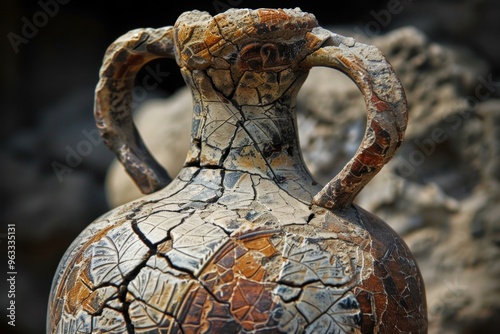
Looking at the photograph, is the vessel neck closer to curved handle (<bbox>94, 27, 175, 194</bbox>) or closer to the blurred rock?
curved handle (<bbox>94, 27, 175, 194</bbox>)

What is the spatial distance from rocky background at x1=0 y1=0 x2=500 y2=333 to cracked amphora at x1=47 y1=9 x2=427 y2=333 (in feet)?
4.00

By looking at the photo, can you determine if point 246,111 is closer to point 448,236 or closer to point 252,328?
point 252,328

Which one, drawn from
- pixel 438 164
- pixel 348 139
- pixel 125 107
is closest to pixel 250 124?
pixel 125 107

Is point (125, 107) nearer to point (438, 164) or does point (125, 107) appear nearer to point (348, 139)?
point (348, 139)

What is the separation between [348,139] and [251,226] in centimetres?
144

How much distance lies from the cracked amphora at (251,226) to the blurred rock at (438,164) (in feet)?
3.88

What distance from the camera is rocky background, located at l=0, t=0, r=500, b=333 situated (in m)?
2.78

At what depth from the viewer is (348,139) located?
2818 mm

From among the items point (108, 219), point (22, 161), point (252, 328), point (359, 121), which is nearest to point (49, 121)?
point (22, 161)

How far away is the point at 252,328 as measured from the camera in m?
1.34

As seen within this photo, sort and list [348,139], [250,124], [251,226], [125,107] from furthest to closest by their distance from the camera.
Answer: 1. [348,139]
2. [125,107]
3. [250,124]
4. [251,226]

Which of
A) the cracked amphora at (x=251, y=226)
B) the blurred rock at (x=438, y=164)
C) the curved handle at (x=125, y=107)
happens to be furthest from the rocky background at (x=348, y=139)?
the cracked amphora at (x=251, y=226)

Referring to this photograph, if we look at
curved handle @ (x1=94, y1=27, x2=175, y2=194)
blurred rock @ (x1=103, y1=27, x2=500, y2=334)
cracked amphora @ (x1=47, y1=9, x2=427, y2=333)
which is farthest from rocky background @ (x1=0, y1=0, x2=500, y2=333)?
cracked amphora @ (x1=47, y1=9, x2=427, y2=333)

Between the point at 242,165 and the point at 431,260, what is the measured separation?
1404 mm
